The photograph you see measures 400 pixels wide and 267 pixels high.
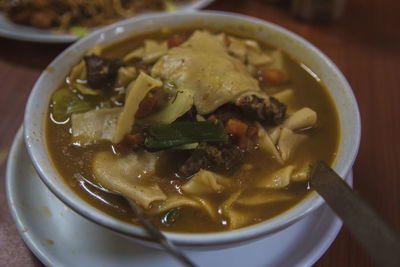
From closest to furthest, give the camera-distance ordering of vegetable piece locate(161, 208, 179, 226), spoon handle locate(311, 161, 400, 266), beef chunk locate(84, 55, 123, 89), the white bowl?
spoon handle locate(311, 161, 400, 266) < the white bowl < vegetable piece locate(161, 208, 179, 226) < beef chunk locate(84, 55, 123, 89)

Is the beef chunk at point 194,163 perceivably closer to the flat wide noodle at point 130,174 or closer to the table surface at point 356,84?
the flat wide noodle at point 130,174

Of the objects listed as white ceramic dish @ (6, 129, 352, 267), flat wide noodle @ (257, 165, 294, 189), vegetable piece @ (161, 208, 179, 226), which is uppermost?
flat wide noodle @ (257, 165, 294, 189)

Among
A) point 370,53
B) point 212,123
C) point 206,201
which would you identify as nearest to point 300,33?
point 370,53

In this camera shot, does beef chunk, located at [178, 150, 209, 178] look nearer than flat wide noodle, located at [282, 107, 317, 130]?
Yes

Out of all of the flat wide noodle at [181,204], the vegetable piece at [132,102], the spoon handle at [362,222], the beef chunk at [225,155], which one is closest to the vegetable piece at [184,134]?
the beef chunk at [225,155]

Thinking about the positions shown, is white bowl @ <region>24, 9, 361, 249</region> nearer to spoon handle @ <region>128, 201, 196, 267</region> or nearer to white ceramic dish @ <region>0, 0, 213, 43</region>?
spoon handle @ <region>128, 201, 196, 267</region>

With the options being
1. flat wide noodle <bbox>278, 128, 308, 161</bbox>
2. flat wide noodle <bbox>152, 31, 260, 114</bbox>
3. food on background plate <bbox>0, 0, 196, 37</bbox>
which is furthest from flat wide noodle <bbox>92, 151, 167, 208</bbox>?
food on background plate <bbox>0, 0, 196, 37</bbox>

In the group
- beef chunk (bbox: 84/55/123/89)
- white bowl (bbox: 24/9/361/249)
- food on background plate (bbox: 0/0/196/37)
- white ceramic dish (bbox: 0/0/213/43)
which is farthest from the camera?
food on background plate (bbox: 0/0/196/37)

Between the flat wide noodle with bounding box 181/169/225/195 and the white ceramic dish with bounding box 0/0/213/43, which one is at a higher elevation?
the white ceramic dish with bounding box 0/0/213/43
